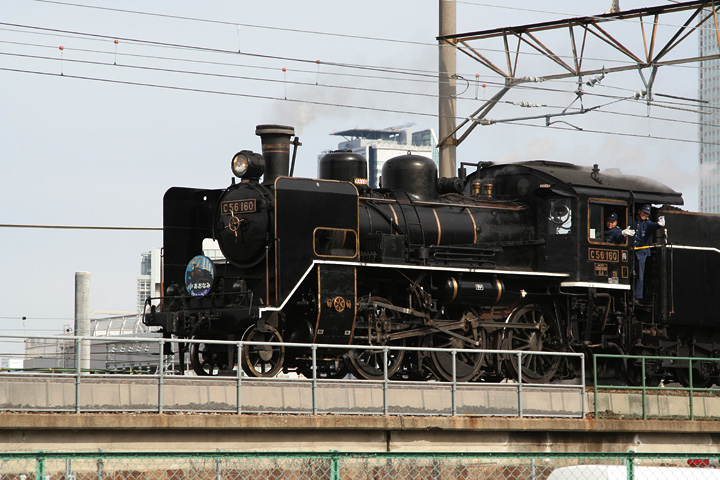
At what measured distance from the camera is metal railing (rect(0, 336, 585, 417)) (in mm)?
13266

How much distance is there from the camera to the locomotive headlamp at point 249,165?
18531 millimetres

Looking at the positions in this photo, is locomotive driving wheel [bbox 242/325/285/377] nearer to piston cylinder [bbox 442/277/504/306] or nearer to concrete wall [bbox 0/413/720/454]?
concrete wall [bbox 0/413/720/454]

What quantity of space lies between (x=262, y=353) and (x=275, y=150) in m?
3.74

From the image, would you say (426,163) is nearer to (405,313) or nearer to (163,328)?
(405,313)

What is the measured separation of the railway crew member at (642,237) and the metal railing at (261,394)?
4644 millimetres

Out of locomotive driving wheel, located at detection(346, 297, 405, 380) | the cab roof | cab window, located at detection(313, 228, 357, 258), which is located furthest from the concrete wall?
the cab roof

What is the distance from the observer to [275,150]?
18578mm

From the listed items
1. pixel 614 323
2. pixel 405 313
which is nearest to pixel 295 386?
pixel 405 313

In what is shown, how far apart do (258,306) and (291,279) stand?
0.70m

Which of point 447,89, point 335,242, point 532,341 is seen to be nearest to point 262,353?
point 335,242

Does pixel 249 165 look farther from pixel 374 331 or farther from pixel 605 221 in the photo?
pixel 605 221

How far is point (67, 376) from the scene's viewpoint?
13438mm

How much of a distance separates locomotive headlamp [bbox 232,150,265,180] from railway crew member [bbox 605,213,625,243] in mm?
7204

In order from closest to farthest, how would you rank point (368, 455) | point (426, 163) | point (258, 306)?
point (368, 455), point (258, 306), point (426, 163)
